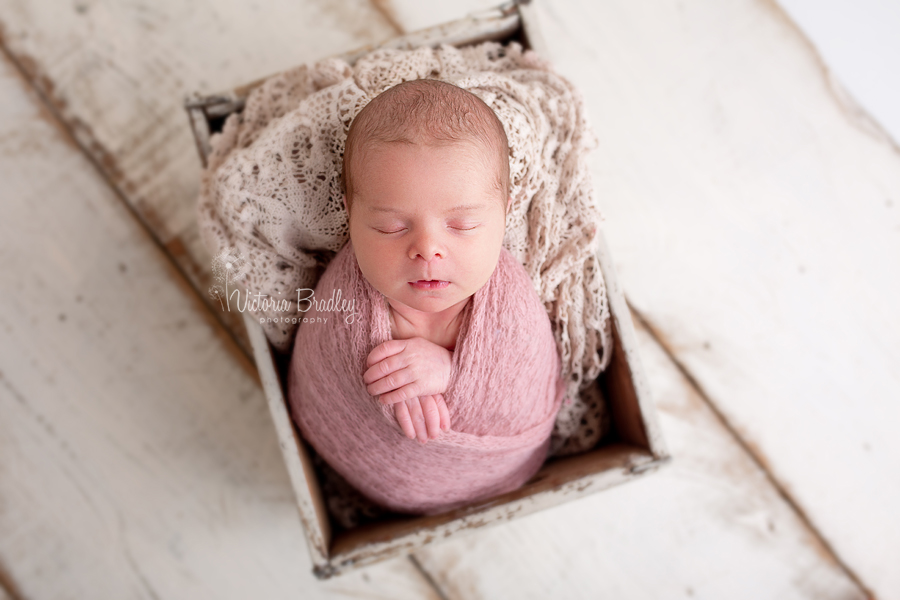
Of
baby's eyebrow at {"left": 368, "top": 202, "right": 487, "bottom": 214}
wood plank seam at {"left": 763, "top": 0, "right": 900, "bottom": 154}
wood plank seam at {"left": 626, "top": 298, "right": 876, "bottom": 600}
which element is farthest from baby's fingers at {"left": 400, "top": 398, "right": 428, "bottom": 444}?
wood plank seam at {"left": 763, "top": 0, "right": 900, "bottom": 154}

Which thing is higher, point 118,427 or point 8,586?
point 118,427

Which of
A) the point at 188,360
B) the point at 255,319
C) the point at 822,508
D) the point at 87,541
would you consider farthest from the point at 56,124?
the point at 822,508

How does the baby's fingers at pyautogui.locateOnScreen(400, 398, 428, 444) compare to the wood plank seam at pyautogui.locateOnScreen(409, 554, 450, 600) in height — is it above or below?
above

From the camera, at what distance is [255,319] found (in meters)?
0.82

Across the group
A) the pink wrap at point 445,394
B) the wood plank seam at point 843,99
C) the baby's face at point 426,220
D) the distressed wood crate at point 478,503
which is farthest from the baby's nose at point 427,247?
the wood plank seam at point 843,99

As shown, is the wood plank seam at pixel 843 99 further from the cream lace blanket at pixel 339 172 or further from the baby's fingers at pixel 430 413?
the baby's fingers at pixel 430 413

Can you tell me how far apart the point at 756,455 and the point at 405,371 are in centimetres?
79

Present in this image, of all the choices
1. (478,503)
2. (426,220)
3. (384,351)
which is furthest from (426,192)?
(478,503)

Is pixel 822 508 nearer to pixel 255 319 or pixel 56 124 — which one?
pixel 255 319

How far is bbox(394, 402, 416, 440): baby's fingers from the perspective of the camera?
27.7 inches

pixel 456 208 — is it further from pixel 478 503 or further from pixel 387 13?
pixel 387 13

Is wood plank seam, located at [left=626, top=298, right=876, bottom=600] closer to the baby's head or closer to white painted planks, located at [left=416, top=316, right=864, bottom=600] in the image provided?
white painted planks, located at [left=416, top=316, right=864, bottom=600]

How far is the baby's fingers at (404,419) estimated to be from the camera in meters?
0.70

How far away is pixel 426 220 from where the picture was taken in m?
0.61
